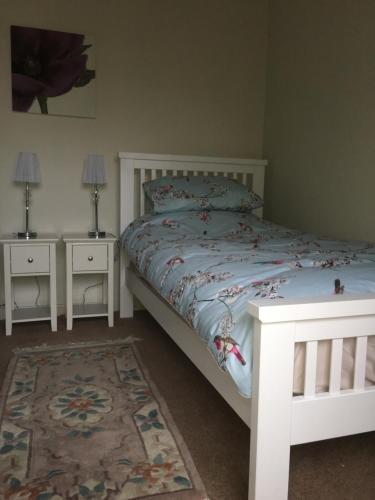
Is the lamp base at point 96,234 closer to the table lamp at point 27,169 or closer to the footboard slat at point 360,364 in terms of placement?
the table lamp at point 27,169

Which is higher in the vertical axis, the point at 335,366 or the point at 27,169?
the point at 27,169

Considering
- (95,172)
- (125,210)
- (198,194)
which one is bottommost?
(125,210)

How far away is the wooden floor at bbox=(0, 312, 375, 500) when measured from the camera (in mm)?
1266

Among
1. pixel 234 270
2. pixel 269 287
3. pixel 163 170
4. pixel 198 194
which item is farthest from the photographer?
pixel 163 170

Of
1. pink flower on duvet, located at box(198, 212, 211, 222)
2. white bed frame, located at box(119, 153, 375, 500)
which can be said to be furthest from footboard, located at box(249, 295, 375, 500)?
pink flower on duvet, located at box(198, 212, 211, 222)

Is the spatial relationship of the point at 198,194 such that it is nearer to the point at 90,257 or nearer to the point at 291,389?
the point at 90,257

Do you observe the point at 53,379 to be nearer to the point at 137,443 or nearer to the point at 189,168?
the point at 137,443

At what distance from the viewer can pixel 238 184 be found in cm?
283

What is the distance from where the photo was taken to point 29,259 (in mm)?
2551

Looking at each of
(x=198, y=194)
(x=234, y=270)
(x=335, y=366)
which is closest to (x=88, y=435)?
(x=234, y=270)

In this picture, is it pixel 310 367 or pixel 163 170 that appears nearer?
pixel 310 367

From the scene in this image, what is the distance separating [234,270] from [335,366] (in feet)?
1.47

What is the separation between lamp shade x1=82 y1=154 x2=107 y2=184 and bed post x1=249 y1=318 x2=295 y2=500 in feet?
6.45

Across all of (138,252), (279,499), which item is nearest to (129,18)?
(138,252)
